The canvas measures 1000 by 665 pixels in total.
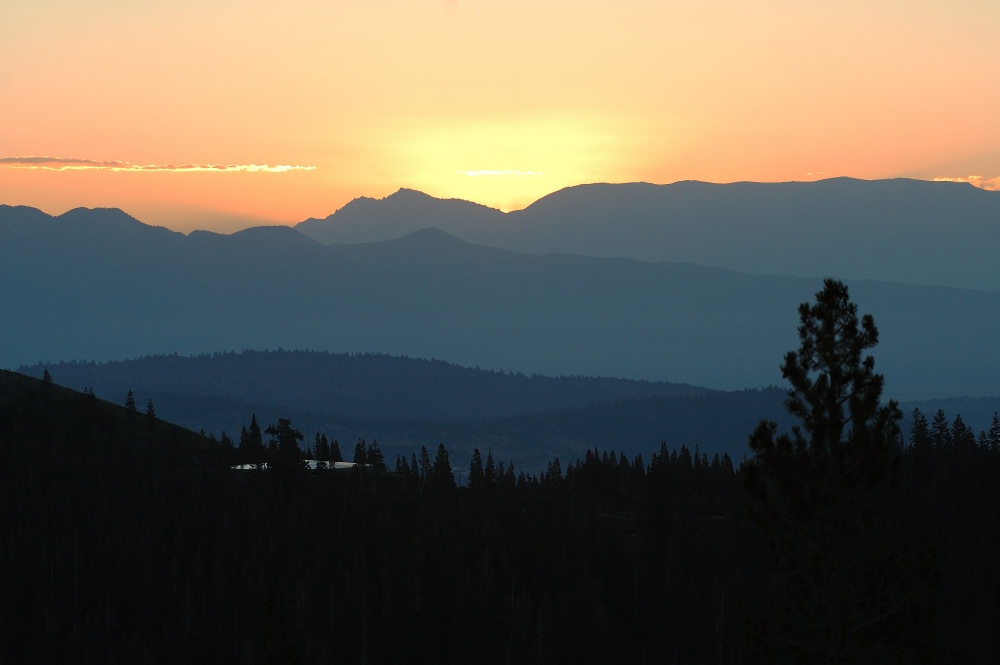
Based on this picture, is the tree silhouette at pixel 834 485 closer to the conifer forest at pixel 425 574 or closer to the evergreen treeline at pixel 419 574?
the conifer forest at pixel 425 574

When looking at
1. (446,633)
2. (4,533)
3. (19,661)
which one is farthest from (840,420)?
(4,533)

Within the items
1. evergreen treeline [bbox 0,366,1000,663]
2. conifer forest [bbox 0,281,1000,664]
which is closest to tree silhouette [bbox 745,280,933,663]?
conifer forest [bbox 0,281,1000,664]

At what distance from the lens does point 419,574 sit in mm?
160500

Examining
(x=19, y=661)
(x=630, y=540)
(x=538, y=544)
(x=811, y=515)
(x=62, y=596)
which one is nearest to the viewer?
(x=811, y=515)

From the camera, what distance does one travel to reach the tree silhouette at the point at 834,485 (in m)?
50.5

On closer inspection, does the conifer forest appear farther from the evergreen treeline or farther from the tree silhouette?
the tree silhouette

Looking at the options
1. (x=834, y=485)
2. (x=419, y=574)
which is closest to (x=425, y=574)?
(x=419, y=574)

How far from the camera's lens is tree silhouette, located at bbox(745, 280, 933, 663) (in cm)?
5047

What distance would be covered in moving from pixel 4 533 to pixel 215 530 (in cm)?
2954

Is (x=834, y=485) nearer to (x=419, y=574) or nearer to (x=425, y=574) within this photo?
(x=419, y=574)

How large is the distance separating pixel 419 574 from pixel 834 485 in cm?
11437

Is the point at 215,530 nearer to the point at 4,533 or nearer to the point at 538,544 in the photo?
the point at 4,533

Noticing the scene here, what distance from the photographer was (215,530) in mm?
180125

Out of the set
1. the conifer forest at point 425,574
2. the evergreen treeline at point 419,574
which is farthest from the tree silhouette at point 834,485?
the evergreen treeline at point 419,574
